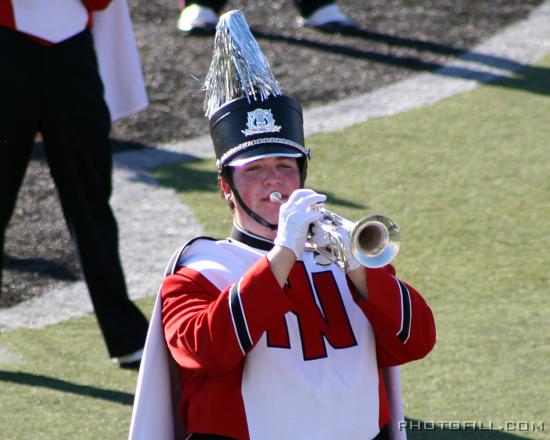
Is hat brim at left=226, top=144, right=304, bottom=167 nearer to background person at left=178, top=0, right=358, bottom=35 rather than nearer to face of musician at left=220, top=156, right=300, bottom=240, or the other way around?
face of musician at left=220, top=156, right=300, bottom=240

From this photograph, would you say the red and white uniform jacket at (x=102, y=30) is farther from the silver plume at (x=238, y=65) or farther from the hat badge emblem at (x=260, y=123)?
the hat badge emblem at (x=260, y=123)

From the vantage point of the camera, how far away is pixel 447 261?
603 centimetres

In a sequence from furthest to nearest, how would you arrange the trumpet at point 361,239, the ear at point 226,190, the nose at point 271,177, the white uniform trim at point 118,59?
1. the white uniform trim at point 118,59
2. the ear at point 226,190
3. the nose at point 271,177
4. the trumpet at point 361,239

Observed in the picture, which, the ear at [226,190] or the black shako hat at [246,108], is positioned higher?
the black shako hat at [246,108]

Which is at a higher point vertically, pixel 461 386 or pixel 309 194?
pixel 309 194

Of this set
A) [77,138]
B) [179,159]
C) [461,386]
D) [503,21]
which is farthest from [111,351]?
[503,21]

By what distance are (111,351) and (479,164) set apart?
2.91 meters

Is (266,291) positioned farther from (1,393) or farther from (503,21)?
(503,21)

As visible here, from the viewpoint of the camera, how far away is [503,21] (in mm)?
9750

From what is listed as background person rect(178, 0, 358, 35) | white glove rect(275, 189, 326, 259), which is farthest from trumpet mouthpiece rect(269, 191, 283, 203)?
background person rect(178, 0, 358, 35)

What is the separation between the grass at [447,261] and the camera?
468 centimetres

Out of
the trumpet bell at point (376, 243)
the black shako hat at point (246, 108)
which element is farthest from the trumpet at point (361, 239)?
the black shako hat at point (246, 108)

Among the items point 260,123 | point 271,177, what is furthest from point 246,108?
point 271,177

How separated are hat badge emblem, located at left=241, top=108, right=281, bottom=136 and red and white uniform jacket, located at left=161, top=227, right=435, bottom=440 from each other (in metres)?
0.28
